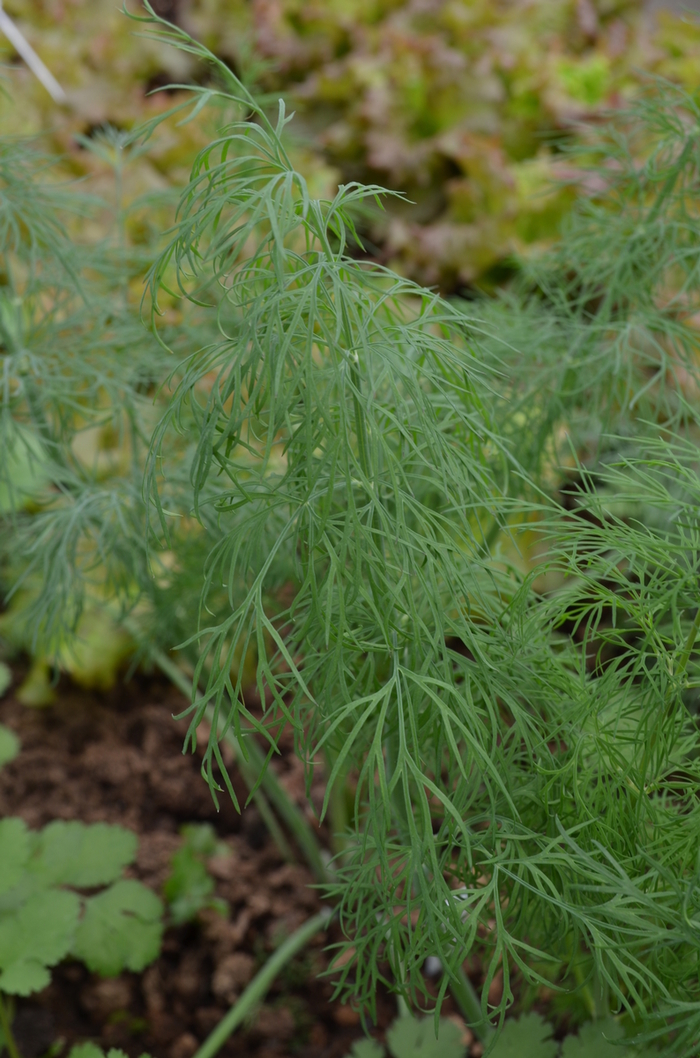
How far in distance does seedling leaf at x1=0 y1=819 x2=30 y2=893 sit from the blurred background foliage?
60.8 inches

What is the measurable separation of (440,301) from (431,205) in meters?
2.08

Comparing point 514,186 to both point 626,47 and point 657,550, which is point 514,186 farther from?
point 657,550

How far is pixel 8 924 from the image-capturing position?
89 centimetres

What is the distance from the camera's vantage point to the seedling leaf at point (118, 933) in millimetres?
982

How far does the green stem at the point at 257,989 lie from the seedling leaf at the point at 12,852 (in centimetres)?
29

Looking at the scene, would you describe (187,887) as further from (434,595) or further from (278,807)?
(434,595)

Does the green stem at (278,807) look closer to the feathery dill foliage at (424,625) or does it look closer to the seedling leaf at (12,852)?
the seedling leaf at (12,852)

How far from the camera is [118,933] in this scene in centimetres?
99

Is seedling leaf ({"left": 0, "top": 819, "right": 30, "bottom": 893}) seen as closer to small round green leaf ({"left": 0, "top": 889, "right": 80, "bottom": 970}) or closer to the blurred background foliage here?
small round green leaf ({"left": 0, "top": 889, "right": 80, "bottom": 970})

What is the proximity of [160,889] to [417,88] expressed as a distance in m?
2.19

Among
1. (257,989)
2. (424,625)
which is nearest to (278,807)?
(257,989)

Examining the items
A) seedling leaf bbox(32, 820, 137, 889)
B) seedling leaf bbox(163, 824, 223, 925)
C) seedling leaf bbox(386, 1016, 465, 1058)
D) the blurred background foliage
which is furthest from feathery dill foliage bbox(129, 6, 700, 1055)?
the blurred background foliage

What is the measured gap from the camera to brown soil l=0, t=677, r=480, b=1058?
107cm

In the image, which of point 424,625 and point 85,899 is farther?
point 85,899
